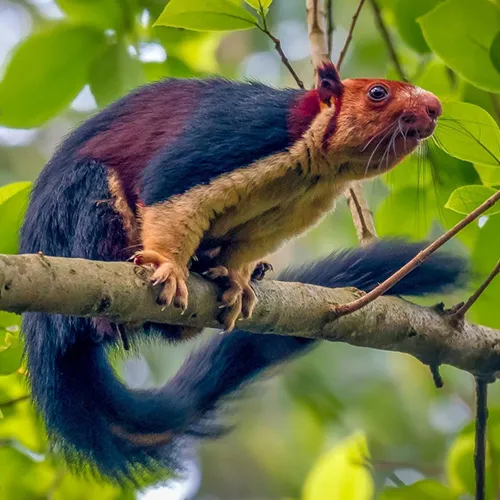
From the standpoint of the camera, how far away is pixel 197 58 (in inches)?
158

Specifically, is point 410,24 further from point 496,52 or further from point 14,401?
point 14,401

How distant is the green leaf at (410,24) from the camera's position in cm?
306

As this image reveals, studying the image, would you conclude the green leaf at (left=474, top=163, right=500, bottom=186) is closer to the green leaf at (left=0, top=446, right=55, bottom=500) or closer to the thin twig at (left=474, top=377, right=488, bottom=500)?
the thin twig at (left=474, top=377, right=488, bottom=500)

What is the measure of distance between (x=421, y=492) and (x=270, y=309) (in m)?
0.63

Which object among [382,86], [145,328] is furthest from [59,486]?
[382,86]

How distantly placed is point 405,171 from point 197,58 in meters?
1.28

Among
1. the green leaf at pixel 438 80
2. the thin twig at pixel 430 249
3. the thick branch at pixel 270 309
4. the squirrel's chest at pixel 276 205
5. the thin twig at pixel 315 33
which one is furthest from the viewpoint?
the thin twig at pixel 315 33

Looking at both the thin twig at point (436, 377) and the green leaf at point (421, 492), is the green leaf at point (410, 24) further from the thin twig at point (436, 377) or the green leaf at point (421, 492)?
the green leaf at point (421, 492)

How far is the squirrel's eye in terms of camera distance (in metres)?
2.77

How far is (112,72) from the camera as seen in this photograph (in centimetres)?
302

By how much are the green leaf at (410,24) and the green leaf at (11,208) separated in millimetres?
1352

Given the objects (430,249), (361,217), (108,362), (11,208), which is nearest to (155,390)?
(108,362)

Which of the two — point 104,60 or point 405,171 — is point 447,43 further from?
point 104,60

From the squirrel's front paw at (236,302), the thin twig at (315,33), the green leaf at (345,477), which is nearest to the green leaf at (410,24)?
the thin twig at (315,33)
